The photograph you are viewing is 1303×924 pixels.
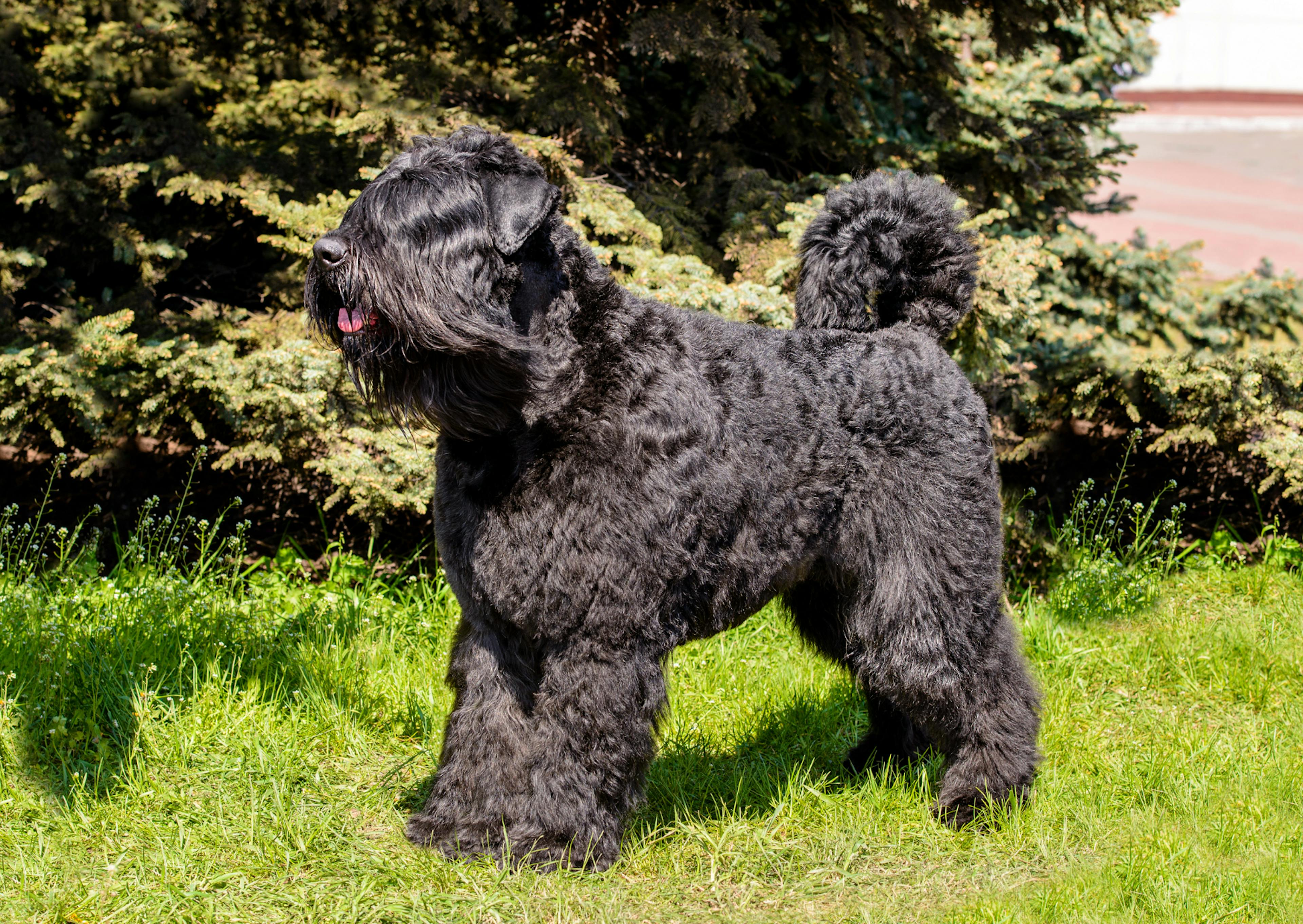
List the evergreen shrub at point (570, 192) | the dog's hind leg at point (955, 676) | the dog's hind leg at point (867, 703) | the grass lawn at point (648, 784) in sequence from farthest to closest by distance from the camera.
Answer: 1. the evergreen shrub at point (570, 192)
2. the dog's hind leg at point (867, 703)
3. the dog's hind leg at point (955, 676)
4. the grass lawn at point (648, 784)

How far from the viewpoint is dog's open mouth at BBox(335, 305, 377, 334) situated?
2646mm

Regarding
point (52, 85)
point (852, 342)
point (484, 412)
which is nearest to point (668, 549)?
point (484, 412)

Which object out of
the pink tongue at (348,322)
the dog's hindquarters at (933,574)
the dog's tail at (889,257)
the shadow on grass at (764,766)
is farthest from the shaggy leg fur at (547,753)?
the dog's tail at (889,257)

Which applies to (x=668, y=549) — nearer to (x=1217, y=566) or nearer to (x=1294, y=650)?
(x=1294, y=650)

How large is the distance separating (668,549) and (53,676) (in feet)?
7.69

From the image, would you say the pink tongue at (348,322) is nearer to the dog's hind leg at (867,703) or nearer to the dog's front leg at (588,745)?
the dog's front leg at (588,745)

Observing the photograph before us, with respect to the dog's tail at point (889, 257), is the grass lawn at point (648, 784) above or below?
below

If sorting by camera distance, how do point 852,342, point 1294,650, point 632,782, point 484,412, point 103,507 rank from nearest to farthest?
point 484,412
point 632,782
point 852,342
point 1294,650
point 103,507

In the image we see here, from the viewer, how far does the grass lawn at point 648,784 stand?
296 centimetres

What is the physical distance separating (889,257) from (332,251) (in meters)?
1.78

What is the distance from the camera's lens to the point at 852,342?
3.32m

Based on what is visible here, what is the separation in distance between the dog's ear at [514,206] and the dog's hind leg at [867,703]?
1643 mm

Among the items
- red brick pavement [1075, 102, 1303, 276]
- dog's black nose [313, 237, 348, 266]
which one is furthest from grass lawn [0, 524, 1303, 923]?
red brick pavement [1075, 102, 1303, 276]

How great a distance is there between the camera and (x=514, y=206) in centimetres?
→ 269
